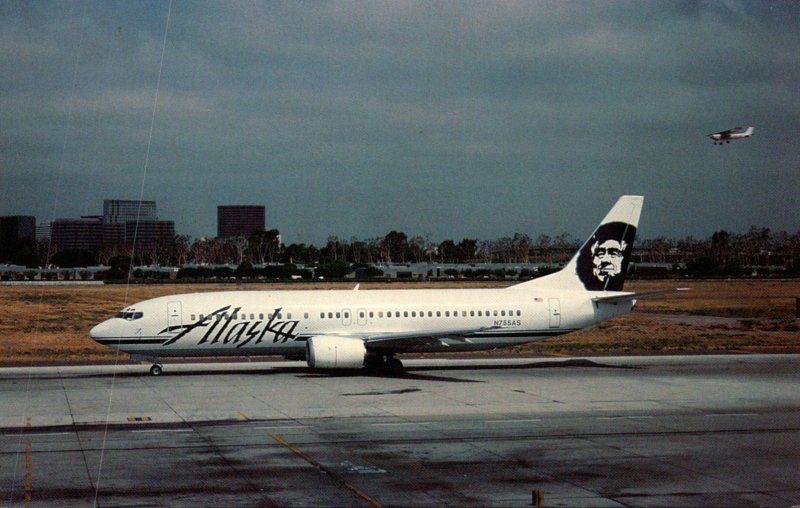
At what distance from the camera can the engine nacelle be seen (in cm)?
3866

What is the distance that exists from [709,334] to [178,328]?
37.9 metres

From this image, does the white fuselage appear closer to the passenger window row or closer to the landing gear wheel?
the passenger window row

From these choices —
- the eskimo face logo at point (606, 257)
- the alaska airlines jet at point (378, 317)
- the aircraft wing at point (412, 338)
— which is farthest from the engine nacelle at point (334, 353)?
the eskimo face logo at point (606, 257)

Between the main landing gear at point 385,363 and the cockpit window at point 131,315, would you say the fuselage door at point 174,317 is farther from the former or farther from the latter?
the main landing gear at point 385,363

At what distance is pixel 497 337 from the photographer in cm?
4262

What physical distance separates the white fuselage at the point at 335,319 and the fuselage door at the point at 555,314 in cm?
5

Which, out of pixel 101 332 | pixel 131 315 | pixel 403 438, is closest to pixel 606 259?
pixel 131 315

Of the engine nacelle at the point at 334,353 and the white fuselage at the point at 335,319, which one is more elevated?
the white fuselage at the point at 335,319

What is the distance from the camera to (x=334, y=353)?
38.8 meters

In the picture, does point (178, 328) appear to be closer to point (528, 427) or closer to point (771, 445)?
point (528, 427)

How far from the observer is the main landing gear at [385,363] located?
41344 millimetres

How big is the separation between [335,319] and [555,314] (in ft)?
33.3

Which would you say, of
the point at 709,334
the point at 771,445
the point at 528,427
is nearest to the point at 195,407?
the point at 528,427

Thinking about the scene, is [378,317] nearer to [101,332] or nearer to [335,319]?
[335,319]
